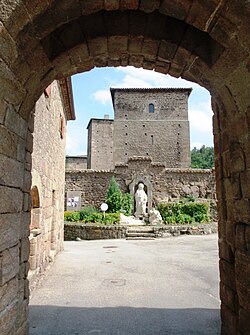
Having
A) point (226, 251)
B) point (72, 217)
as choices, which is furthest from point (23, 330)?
point (72, 217)

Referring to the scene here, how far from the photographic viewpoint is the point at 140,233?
585 inches

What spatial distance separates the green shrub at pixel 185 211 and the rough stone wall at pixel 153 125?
1494 cm

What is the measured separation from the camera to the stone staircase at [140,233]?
1432 centimetres

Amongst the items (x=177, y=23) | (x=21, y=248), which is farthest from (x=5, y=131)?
(x=177, y=23)

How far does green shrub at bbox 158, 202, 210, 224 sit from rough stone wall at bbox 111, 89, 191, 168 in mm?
14937

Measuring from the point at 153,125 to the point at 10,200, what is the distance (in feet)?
105

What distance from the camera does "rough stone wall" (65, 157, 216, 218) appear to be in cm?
2000

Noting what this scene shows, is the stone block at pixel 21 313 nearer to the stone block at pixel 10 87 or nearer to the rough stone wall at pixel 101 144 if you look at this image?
the stone block at pixel 10 87

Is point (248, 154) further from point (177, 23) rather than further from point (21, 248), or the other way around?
Answer: point (21, 248)

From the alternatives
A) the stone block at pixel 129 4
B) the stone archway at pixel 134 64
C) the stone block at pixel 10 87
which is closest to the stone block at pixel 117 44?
the stone archway at pixel 134 64

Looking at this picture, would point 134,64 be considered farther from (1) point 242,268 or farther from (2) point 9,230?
(1) point 242,268

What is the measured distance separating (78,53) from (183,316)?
12.8 feet

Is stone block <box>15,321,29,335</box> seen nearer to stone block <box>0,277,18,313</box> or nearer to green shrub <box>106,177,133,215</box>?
stone block <box>0,277,18,313</box>

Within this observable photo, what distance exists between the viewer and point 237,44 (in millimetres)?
2352
